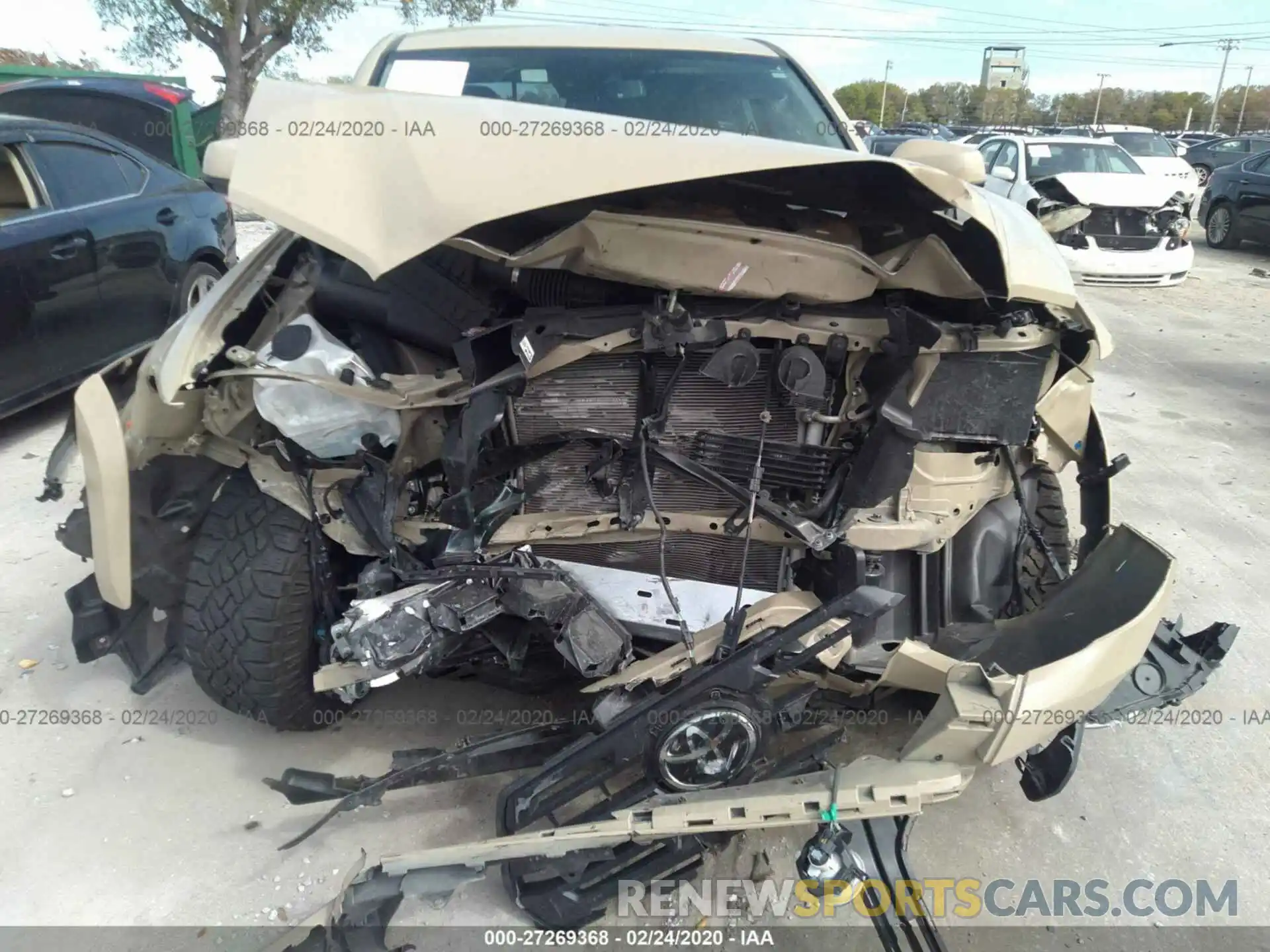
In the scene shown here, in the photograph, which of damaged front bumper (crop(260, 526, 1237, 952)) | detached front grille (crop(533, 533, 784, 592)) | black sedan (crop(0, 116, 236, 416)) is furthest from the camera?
black sedan (crop(0, 116, 236, 416))

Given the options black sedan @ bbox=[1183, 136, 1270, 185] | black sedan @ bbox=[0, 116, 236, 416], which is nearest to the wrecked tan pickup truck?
black sedan @ bbox=[0, 116, 236, 416]

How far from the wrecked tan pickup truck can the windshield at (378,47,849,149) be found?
82 centimetres

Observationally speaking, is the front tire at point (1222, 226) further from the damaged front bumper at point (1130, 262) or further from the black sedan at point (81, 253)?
the black sedan at point (81, 253)

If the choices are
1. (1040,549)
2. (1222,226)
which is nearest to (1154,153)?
(1222,226)

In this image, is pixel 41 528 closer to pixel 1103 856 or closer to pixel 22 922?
pixel 22 922

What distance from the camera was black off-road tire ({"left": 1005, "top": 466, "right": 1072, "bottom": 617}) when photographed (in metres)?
2.34

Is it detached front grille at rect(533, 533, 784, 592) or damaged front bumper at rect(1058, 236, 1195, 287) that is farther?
damaged front bumper at rect(1058, 236, 1195, 287)

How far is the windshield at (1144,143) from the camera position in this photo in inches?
448

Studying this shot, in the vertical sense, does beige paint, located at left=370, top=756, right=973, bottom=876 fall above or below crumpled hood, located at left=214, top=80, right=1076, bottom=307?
below

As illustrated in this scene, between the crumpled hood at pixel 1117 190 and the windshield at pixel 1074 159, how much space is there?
0.53m

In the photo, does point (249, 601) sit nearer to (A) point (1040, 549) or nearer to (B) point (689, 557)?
(B) point (689, 557)

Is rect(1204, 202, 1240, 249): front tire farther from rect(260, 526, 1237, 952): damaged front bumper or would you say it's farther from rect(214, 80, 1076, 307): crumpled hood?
rect(214, 80, 1076, 307): crumpled hood

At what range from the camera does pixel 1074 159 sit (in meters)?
9.55
